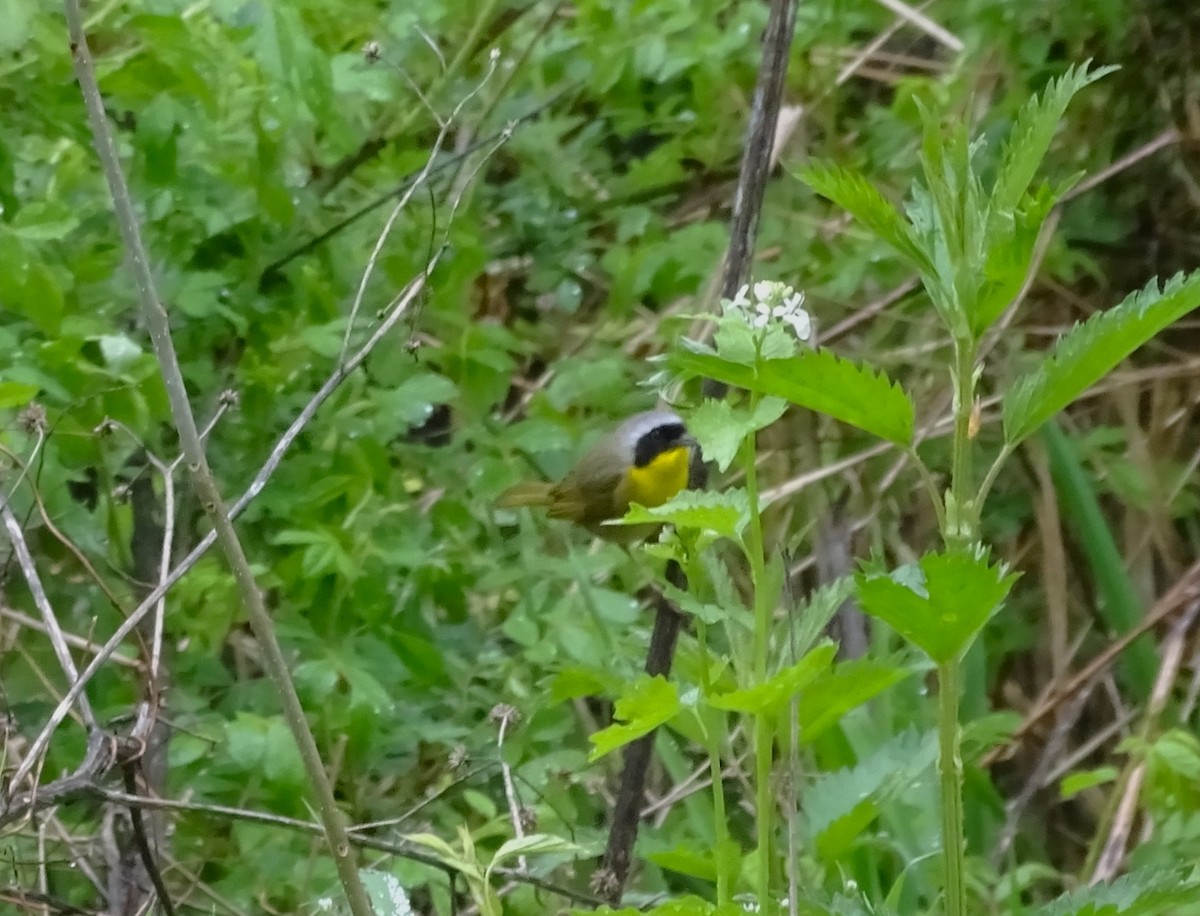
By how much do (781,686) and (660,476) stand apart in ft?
5.57

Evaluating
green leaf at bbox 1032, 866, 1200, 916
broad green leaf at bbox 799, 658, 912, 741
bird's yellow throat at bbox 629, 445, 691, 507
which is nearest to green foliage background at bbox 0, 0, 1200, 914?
broad green leaf at bbox 799, 658, 912, 741

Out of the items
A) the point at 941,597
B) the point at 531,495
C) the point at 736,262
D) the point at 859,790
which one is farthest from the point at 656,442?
the point at 941,597

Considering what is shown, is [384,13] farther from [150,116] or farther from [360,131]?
[150,116]

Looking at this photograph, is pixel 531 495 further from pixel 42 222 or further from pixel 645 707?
pixel 645 707

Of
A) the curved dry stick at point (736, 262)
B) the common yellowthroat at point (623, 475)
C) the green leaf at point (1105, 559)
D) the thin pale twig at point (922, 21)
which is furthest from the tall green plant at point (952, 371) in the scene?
the common yellowthroat at point (623, 475)

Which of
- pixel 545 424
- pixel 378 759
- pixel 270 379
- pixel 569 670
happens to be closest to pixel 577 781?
pixel 378 759

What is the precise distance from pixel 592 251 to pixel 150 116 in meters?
1.01

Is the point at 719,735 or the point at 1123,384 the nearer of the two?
the point at 719,735

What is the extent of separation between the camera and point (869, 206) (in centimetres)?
49

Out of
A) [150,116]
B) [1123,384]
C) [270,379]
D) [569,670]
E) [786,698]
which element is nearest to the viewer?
[786,698]

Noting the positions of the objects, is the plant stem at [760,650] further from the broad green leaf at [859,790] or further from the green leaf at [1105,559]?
the green leaf at [1105,559]

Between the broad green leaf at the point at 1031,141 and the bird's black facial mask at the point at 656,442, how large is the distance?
65.4 inches

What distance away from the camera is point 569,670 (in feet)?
2.19

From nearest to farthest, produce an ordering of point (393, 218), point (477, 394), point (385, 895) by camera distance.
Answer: point (385, 895) → point (393, 218) → point (477, 394)
